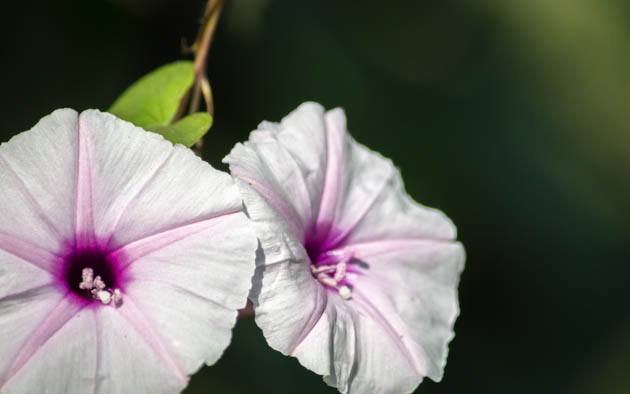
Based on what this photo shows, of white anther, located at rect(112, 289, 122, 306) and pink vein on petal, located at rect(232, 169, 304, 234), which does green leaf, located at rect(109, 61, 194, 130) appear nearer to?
pink vein on petal, located at rect(232, 169, 304, 234)

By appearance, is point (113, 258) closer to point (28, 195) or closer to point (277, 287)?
point (28, 195)

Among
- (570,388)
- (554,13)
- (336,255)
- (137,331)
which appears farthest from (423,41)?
(137,331)

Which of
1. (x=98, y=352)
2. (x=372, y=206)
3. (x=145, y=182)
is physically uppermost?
(x=145, y=182)

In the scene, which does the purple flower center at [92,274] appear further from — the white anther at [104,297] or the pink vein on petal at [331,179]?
the pink vein on petal at [331,179]

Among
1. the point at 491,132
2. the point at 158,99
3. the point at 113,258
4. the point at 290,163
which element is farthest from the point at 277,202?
the point at 491,132

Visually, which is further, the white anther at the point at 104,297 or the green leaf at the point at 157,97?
the green leaf at the point at 157,97

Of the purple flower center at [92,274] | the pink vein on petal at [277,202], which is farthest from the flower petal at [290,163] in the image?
the purple flower center at [92,274]

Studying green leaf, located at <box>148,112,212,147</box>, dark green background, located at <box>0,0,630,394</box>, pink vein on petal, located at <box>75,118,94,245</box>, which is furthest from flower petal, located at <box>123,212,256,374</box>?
dark green background, located at <box>0,0,630,394</box>
